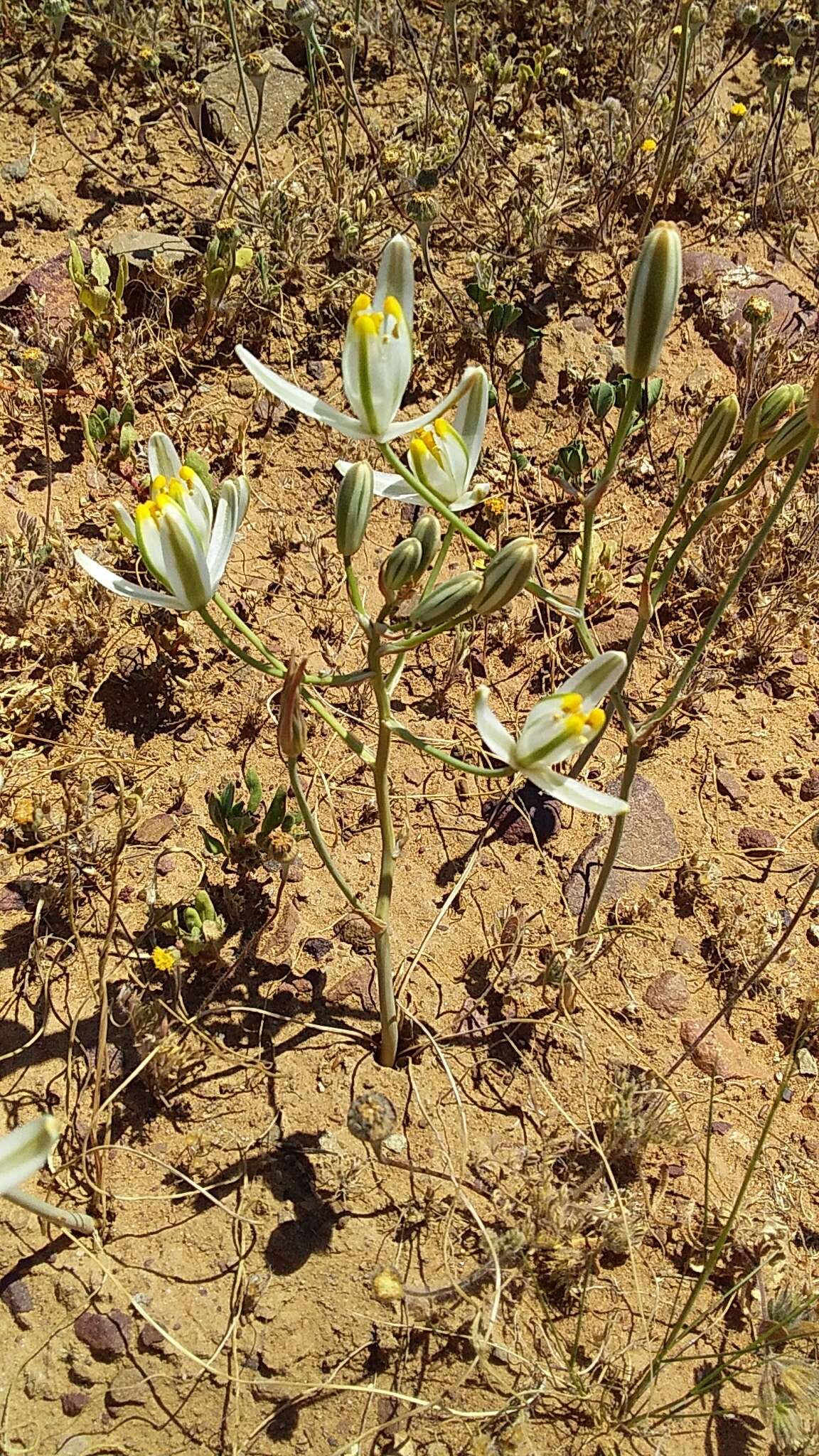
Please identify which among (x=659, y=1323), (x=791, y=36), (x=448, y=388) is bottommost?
(x=659, y=1323)

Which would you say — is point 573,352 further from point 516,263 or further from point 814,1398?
point 814,1398

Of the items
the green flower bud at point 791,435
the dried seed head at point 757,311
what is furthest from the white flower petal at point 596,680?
the dried seed head at point 757,311

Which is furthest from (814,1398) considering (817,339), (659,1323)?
(817,339)

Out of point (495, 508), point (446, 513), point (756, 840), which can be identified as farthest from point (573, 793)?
point (495, 508)

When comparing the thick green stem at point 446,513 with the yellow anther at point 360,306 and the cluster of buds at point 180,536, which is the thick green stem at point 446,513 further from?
the cluster of buds at point 180,536

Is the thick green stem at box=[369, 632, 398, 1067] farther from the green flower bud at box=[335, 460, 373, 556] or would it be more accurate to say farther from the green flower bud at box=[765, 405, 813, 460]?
the green flower bud at box=[765, 405, 813, 460]

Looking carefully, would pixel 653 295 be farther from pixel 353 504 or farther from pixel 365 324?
pixel 353 504
